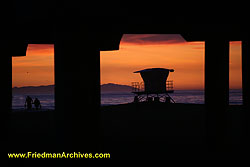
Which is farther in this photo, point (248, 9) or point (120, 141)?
point (120, 141)

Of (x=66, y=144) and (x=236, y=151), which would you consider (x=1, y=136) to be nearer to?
(x=66, y=144)

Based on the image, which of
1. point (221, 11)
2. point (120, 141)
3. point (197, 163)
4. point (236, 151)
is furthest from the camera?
point (120, 141)

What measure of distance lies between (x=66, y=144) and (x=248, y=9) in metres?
3.56

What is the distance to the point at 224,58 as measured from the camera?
31.8 feet

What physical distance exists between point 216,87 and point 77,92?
224 inches

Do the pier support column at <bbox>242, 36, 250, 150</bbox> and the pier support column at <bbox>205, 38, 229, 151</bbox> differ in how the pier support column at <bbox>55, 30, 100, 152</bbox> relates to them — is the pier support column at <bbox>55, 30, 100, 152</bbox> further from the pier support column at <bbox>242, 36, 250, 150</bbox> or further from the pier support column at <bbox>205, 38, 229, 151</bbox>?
the pier support column at <bbox>205, 38, 229, 151</bbox>

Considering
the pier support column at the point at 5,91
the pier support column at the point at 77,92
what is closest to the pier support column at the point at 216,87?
the pier support column at the point at 77,92

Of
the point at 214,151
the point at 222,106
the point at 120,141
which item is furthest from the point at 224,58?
the point at 120,141

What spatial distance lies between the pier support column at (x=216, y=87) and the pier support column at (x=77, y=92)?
520cm

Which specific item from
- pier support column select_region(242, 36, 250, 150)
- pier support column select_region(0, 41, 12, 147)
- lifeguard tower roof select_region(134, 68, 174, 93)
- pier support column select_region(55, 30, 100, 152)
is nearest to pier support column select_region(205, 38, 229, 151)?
pier support column select_region(242, 36, 250, 150)

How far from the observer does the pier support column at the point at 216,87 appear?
9.64 m

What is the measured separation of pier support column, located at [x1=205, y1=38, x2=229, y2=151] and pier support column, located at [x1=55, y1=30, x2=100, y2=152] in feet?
17.1

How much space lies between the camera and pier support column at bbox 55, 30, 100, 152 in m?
5.24

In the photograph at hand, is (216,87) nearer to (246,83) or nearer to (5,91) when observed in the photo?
(246,83)
